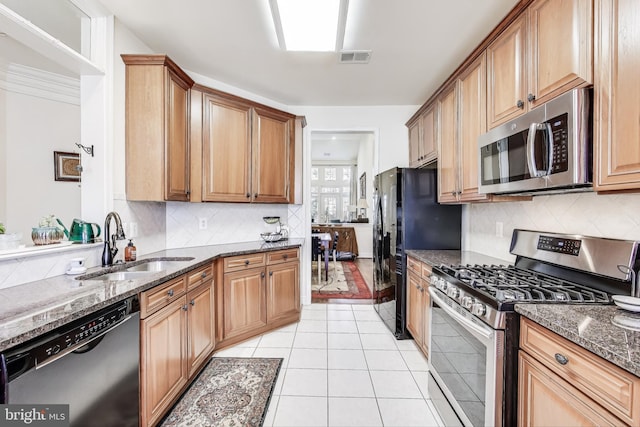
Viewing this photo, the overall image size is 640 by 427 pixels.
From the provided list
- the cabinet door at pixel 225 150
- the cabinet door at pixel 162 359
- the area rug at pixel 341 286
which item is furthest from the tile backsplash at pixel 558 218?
the cabinet door at pixel 162 359

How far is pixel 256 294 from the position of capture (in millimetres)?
2744

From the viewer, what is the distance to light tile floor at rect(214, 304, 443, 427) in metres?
1.74

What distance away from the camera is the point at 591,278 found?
1.37 meters

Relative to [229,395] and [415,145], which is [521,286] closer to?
[229,395]

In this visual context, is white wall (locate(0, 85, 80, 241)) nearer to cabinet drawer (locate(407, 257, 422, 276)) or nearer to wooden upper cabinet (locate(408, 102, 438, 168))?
cabinet drawer (locate(407, 257, 422, 276))

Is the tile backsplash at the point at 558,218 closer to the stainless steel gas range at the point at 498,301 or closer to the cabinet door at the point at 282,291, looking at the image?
the stainless steel gas range at the point at 498,301

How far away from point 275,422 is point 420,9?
2.90 m

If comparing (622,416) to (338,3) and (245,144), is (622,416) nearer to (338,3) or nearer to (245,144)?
(338,3)

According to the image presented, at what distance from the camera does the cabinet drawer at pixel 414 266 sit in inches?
94.7

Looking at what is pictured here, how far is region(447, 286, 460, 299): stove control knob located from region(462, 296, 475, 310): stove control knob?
3.0 inches

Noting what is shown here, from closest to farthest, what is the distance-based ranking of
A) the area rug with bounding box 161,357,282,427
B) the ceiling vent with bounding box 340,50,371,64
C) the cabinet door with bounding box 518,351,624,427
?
the cabinet door with bounding box 518,351,624,427 → the area rug with bounding box 161,357,282,427 → the ceiling vent with bounding box 340,50,371,64

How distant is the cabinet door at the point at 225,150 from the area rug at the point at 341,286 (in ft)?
6.84

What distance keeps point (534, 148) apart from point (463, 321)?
94cm

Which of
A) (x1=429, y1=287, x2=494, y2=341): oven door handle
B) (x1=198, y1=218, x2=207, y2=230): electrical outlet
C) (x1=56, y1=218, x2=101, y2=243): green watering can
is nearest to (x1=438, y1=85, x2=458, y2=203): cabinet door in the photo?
(x1=429, y1=287, x2=494, y2=341): oven door handle
